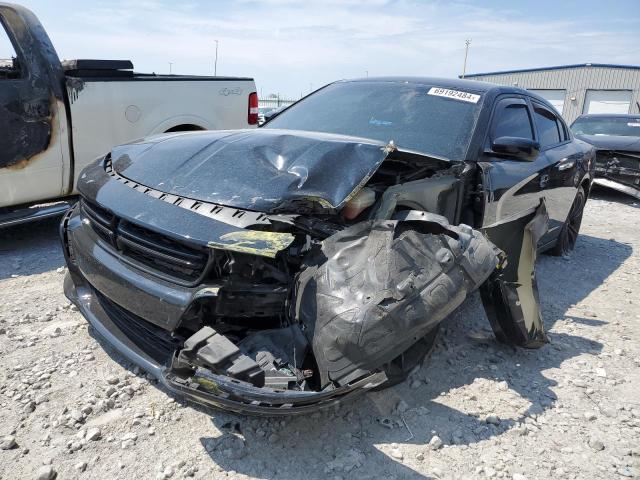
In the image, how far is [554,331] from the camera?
3.58 meters

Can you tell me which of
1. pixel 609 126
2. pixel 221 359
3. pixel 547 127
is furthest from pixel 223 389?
pixel 609 126

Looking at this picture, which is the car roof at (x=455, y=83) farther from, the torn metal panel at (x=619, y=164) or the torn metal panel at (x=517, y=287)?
the torn metal panel at (x=619, y=164)

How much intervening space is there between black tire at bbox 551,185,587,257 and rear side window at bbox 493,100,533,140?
1.44m

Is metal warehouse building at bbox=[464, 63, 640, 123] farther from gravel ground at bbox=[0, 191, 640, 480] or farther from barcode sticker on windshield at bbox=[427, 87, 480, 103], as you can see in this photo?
gravel ground at bbox=[0, 191, 640, 480]

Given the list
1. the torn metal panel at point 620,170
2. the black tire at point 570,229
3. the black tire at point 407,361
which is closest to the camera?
the black tire at point 407,361

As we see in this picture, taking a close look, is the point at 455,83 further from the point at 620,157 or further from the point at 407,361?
the point at 620,157

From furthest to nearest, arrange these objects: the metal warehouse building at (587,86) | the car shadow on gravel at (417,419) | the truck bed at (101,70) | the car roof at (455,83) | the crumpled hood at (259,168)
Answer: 1. the metal warehouse building at (587,86)
2. the truck bed at (101,70)
3. the car roof at (455,83)
4. the crumpled hood at (259,168)
5. the car shadow on gravel at (417,419)

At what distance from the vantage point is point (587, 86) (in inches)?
1171

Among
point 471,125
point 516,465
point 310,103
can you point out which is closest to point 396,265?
point 516,465

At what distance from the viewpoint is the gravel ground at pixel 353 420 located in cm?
216

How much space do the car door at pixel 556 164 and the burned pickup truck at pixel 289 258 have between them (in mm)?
1213

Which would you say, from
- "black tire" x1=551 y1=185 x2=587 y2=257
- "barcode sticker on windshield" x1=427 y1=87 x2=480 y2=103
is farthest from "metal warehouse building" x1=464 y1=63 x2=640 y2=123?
"barcode sticker on windshield" x1=427 y1=87 x2=480 y2=103

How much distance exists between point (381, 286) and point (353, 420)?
29.8 inches

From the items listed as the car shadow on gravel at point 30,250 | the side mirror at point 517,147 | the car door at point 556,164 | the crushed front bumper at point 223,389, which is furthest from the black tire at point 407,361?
the car shadow on gravel at point 30,250
